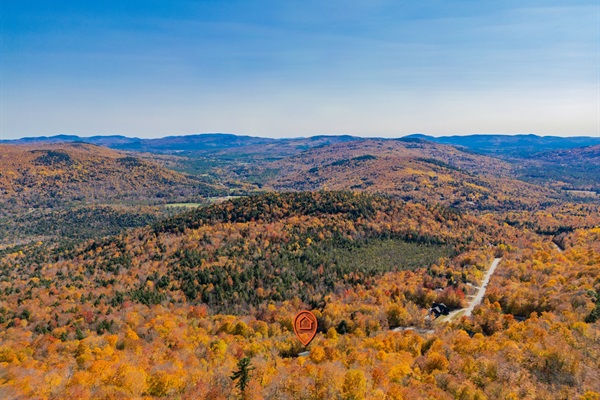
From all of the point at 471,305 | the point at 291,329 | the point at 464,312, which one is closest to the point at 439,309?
the point at 464,312

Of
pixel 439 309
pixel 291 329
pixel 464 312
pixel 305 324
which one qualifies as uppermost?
pixel 305 324

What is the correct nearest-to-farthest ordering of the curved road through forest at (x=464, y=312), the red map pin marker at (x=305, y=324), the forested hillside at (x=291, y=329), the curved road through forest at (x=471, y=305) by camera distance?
1. the forested hillside at (x=291, y=329)
2. the red map pin marker at (x=305, y=324)
3. the curved road through forest at (x=464, y=312)
4. the curved road through forest at (x=471, y=305)

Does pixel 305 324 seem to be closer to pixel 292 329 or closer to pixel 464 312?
pixel 292 329

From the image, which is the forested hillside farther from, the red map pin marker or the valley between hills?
the red map pin marker

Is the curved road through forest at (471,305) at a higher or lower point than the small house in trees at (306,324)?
lower

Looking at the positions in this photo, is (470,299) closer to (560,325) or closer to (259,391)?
(560,325)

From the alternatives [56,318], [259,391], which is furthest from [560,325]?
[56,318]

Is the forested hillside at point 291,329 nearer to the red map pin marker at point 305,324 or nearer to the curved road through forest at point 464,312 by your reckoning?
the curved road through forest at point 464,312

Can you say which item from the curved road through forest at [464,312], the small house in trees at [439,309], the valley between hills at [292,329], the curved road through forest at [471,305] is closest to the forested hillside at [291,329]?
the valley between hills at [292,329]

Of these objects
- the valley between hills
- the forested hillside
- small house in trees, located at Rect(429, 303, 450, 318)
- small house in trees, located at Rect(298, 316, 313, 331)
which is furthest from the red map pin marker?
small house in trees, located at Rect(429, 303, 450, 318)

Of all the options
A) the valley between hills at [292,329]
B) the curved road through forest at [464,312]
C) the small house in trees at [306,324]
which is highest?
the valley between hills at [292,329]

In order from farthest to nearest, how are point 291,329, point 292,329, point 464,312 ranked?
point 464,312 < point 291,329 < point 292,329
